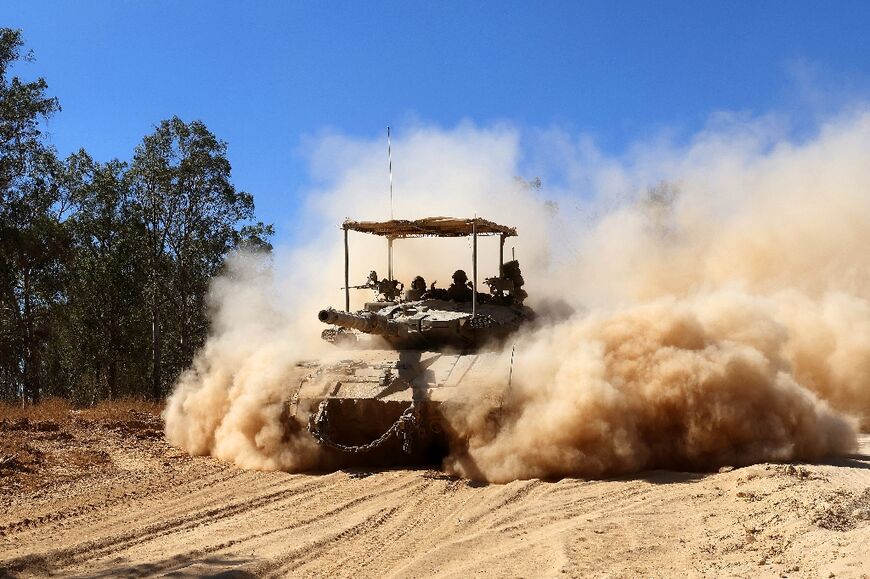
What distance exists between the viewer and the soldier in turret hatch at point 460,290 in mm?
13438

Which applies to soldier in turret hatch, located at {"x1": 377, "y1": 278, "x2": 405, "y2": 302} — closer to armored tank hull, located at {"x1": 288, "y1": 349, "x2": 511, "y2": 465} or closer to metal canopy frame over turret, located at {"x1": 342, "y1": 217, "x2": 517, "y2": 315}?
metal canopy frame over turret, located at {"x1": 342, "y1": 217, "x2": 517, "y2": 315}

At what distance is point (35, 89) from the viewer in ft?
73.7

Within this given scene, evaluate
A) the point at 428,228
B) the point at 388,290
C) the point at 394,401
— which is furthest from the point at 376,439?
the point at 428,228

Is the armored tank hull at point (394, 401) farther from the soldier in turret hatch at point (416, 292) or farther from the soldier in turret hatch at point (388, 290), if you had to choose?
the soldier in turret hatch at point (388, 290)

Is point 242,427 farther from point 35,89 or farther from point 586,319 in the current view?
point 35,89

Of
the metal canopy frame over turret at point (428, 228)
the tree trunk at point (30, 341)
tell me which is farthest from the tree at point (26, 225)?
the metal canopy frame over turret at point (428, 228)

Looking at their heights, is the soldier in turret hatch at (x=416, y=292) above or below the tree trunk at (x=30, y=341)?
above

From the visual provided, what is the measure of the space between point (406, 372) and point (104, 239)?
21.9 metres

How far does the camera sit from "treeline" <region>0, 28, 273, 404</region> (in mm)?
23261

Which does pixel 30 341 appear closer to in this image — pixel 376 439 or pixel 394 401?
pixel 376 439

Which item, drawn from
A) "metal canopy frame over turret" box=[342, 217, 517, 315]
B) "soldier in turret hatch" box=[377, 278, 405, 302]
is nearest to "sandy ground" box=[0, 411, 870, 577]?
"metal canopy frame over turret" box=[342, 217, 517, 315]

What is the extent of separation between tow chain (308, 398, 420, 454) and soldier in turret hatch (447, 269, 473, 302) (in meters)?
3.26

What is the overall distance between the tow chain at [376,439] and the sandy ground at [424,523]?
0.37 metres

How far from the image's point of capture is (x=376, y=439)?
10969 mm
